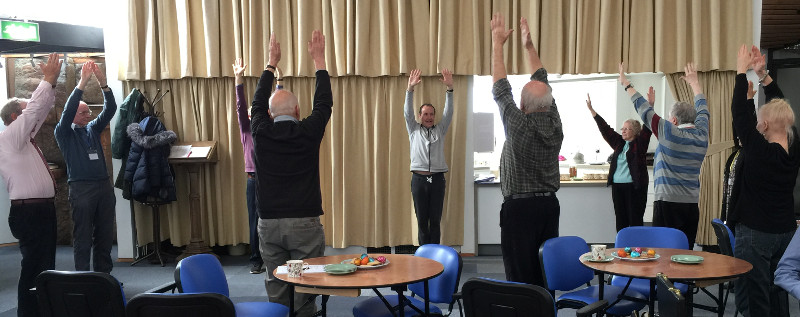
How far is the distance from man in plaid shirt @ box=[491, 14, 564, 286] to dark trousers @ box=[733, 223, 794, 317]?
1067mm

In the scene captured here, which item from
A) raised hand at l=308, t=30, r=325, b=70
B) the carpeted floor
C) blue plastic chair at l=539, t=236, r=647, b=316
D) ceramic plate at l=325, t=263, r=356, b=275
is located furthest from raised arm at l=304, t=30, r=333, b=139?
the carpeted floor

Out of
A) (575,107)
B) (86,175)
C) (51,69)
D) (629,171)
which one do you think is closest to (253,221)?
(86,175)

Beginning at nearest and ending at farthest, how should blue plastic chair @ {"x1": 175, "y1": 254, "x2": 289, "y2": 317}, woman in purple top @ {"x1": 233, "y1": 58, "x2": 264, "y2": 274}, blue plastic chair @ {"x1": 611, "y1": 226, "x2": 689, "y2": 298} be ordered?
blue plastic chair @ {"x1": 175, "y1": 254, "x2": 289, "y2": 317} < blue plastic chair @ {"x1": 611, "y1": 226, "x2": 689, "y2": 298} < woman in purple top @ {"x1": 233, "y1": 58, "x2": 264, "y2": 274}

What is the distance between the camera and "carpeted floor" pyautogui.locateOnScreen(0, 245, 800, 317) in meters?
4.98

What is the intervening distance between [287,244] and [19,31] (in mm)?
4590

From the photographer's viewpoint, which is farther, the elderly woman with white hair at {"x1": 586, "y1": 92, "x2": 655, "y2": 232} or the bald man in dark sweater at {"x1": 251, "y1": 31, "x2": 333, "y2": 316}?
the elderly woman with white hair at {"x1": 586, "y1": 92, "x2": 655, "y2": 232}

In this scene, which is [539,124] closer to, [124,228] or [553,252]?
[553,252]

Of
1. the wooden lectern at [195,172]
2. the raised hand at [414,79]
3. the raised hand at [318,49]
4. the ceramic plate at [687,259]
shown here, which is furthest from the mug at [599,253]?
the wooden lectern at [195,172]

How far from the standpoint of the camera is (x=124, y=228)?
6961 millimetres

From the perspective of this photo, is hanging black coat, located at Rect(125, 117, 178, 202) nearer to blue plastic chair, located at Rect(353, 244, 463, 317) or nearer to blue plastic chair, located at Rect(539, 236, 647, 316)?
blue plastic chair, located at Rect(353, 244, 463, 317)

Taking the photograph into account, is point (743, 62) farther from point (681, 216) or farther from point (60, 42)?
point (60, 42)

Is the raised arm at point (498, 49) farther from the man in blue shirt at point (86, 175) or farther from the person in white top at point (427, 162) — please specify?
the man in blue shirt at point (86, 175)

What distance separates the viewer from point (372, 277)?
2996mm

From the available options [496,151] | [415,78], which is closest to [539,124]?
[415,78]
